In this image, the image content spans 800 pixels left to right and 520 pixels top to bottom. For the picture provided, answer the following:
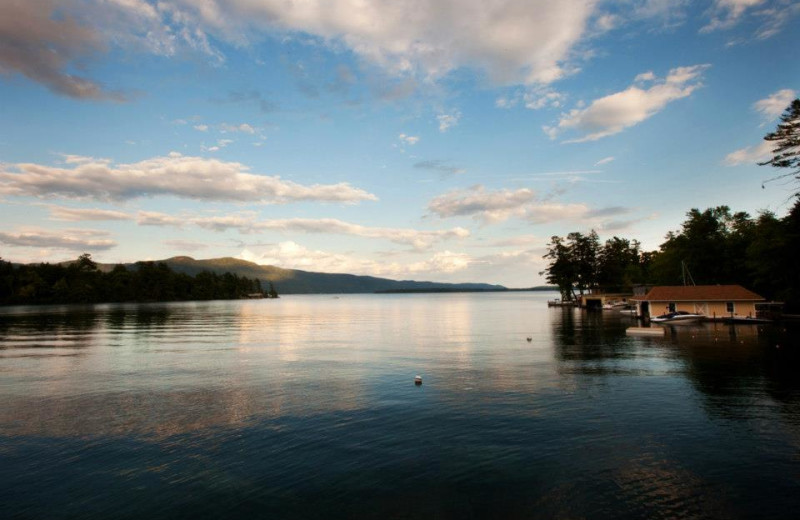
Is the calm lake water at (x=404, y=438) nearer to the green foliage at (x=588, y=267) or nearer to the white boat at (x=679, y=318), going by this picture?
the white boat at (x=679, y=318)

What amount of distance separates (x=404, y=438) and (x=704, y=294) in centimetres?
7475

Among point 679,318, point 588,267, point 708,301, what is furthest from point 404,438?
point 588,267

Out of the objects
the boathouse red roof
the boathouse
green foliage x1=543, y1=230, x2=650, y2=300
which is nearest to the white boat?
the boathouse

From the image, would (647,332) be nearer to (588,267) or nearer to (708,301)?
(708,301)

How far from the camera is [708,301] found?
2869 inches

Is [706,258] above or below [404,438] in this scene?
above

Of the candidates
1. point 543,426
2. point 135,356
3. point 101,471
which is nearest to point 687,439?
point 543,426

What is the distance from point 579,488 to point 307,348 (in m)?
41.3

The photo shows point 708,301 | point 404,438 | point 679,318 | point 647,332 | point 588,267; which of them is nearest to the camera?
point 404,438

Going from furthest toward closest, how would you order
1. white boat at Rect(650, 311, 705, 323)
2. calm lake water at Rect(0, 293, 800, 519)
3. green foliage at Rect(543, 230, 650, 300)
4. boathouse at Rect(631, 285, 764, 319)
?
green foliage at Rect(543, 230, 650, 300), white boat at Rect(650, 311, 705, 323), boathouse at Rect(631, 285, 764, 319), calm lake water at Rect(0, 293, 800, 519)

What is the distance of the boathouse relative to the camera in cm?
7138

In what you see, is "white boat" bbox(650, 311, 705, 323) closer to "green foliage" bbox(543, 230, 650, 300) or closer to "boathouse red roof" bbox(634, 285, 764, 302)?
"boathouse red roof" bbox(634, 285, 764, 302)

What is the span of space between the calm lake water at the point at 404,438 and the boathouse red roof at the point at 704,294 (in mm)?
37500

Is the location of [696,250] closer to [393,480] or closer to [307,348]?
[307,348]
